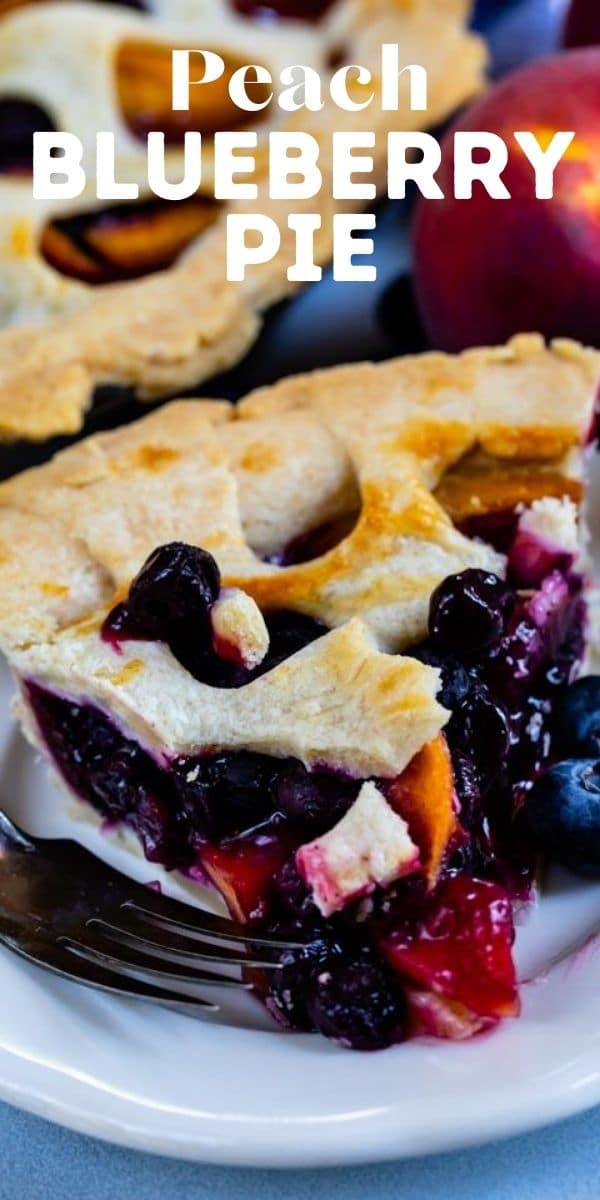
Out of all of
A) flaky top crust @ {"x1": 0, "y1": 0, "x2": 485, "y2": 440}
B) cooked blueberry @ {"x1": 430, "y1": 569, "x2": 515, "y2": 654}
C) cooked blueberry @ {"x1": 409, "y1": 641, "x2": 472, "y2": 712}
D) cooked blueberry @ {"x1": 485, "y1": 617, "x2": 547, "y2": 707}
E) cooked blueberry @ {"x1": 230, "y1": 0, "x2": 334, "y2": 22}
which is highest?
cooked blueberry @ {"x1": 230, "y1": 0, "x2": 334, "y2": 22}

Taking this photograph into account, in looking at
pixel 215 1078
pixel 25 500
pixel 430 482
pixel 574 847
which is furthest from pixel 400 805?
pixel 25 500

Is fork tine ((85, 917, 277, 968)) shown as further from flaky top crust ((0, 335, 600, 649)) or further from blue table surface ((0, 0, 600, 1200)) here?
flaky top crust ((0, 335, 600, 649))

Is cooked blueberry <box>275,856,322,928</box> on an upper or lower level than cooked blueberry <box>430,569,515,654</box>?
lower

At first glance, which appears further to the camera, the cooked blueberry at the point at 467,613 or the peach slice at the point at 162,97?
the peach slice at the point at 162,97

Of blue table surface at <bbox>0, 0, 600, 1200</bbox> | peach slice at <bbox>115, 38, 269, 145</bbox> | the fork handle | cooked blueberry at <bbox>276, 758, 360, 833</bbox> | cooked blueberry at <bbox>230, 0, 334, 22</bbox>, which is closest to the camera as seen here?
blue table surface at <bbox>0, 0, 600, 1200</bbox>

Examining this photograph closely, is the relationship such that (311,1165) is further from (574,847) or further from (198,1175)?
(574,847)

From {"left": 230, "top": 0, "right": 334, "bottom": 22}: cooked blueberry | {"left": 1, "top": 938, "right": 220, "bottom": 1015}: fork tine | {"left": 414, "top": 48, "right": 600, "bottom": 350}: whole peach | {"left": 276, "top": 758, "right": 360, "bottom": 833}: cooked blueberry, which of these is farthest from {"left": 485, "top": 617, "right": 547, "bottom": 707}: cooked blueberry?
{"left": 230, "top": 0, "right": 334, "bottom": 22}: cooked blueberry

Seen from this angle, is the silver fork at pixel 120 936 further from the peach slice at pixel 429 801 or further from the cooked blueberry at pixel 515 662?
the cooked blueberry at pixel 515 662

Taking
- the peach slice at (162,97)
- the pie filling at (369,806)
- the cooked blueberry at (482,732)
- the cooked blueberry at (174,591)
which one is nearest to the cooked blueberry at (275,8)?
the peach slice at (162,97)
